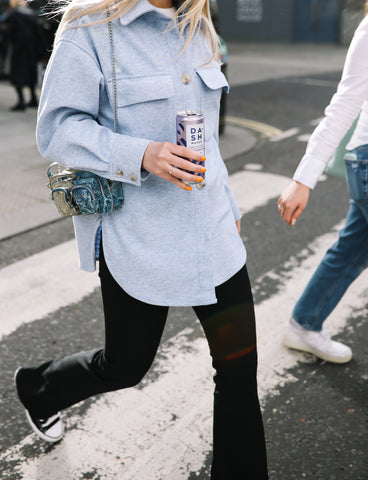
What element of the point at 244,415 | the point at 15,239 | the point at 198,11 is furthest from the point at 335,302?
the point at 15,239

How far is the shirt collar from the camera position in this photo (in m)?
1.63

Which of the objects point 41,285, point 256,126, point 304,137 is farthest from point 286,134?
point 41,285

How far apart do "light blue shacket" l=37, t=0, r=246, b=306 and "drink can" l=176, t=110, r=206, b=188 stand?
12cm

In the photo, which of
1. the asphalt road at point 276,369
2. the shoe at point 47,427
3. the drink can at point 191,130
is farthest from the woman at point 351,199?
the shoe at point 47,427

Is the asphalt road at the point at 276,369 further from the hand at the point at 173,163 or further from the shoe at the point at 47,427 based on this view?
the hand at the point at 173,163

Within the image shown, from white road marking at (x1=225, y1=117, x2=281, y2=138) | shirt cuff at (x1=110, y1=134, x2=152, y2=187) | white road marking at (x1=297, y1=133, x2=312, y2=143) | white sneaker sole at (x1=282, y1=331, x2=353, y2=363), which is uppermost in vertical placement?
shirt cuff at (x1=110, y1=134, x2=152, y2=187)

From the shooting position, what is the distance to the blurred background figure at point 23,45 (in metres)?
9.19

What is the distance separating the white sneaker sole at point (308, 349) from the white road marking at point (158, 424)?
5 centimetres

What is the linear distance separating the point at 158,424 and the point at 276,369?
28.4 inches

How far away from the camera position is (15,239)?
4.48 metres

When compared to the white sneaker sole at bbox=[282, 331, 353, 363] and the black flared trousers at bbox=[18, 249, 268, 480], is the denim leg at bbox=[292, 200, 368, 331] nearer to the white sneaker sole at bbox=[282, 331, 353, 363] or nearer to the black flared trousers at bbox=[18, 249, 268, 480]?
the white sneaker sole at bbox=[282, 331, 353, 363]

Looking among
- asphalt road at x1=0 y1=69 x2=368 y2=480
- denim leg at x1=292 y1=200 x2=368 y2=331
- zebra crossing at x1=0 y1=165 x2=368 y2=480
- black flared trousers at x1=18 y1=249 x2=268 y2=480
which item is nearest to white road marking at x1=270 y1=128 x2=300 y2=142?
asphalt road at x1=0 y1=69 x2=368 y2=480

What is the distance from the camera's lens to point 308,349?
292 cm

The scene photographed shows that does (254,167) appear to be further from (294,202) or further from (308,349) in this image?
(294,202)
